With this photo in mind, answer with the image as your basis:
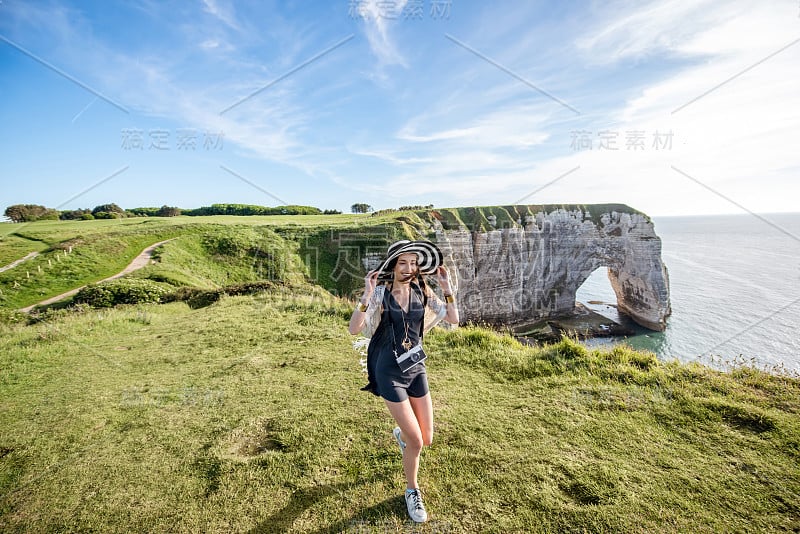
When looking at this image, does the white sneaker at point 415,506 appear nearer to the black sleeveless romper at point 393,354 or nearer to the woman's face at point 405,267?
the black sleeveless romper at point 393,354

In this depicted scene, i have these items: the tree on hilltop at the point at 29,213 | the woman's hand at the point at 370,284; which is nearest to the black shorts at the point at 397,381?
the woman's hand at the point at 370,284

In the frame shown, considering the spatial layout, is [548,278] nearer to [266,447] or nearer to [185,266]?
[185,266]

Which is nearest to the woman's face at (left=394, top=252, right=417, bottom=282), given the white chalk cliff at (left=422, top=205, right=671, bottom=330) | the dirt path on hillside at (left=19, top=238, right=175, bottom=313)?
the dirt path on hillside at (left=19, top=238, right=175, bottom=313)

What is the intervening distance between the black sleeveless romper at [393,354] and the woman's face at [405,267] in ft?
0.75

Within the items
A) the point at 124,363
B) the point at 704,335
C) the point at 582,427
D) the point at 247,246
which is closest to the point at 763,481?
the point at 582,427

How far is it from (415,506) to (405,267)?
2.72m

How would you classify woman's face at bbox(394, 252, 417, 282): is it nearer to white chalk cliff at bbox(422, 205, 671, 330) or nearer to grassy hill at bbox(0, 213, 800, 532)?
grassy hill at bbox(0, 213, 800, 532)

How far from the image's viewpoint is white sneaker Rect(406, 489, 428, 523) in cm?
344

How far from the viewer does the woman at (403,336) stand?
3428mm

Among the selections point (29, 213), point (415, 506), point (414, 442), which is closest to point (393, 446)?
point (415, 506)

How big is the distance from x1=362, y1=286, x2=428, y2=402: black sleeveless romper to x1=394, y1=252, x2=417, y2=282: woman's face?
0.23m

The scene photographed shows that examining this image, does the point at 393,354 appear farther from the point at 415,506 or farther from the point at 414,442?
the point at 415,506

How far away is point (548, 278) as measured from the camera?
44438 mm

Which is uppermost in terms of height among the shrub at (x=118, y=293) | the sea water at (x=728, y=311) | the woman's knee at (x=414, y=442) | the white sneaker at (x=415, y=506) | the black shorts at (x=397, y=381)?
the black shorts at (x=397, y=381)
